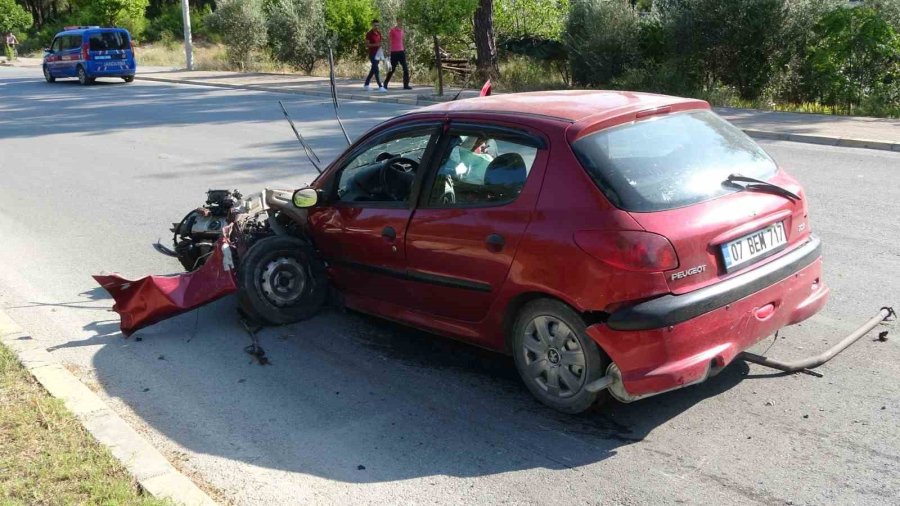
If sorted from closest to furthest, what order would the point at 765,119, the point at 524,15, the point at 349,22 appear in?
the point at 765,119 → the point at 524,15 → the point at 349,22

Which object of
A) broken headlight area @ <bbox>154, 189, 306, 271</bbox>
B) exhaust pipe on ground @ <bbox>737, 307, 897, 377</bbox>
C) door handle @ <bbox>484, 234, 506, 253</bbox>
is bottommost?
exhaust pipe on ground @ <bbox>737, 307, 897, 377</bbox>

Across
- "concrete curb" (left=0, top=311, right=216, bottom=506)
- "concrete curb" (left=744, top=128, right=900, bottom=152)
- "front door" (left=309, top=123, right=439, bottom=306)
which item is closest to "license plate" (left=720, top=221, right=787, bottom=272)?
"front door" (left=309, top=123, right=439, bottom=306)

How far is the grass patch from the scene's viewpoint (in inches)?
148

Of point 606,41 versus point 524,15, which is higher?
point 524,15

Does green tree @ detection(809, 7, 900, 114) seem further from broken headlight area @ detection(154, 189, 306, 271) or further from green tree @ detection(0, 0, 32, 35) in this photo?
green tree @ detection(0, 0, 32, 35)

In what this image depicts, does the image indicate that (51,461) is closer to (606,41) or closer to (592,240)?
(592,240)

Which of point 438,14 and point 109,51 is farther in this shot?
point 109,51

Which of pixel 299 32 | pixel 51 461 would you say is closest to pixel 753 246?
pixel 51 461

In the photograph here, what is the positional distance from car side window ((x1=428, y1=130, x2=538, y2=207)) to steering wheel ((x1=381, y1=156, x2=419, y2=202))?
1.12 ft

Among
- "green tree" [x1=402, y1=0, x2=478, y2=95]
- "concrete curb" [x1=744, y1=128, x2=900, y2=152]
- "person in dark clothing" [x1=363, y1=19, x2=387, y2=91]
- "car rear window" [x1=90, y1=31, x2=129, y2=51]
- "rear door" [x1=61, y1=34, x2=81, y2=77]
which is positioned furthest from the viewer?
"rear door" [x1=61, y1=34, x2=81, y2=77]

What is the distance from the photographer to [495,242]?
15.1ft

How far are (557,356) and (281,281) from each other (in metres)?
2.30

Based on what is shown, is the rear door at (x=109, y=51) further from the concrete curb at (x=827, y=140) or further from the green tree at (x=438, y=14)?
the concrete curb at (x=827, y=140)

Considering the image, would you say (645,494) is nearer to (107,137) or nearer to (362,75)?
(107,137)
